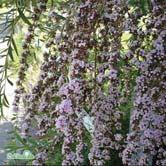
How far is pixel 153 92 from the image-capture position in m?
1.27

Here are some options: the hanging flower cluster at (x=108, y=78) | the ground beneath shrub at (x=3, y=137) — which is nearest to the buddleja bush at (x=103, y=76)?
the hanging flower cluster at (x=108, y=78)

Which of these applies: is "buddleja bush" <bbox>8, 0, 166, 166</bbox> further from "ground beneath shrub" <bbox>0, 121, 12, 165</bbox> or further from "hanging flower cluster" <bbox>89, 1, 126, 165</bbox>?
"ground beneath shrub" <bbox>0, 121, 12, 165</bbox>

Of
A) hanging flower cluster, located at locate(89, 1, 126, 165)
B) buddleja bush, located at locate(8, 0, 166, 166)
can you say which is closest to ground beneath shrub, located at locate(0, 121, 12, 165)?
buddleja bush, located at locate(8, 0, 166, 166)

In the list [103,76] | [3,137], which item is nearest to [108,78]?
[103,76]

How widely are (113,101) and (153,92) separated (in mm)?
150

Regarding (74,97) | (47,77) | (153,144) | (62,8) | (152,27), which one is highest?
(62,8)

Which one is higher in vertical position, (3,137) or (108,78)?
(3,137)

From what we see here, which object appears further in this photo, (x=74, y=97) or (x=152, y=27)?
(x=152, y=27)

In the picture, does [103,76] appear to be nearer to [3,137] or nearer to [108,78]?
[108,78]

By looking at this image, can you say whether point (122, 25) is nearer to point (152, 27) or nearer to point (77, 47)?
point (152, 27)

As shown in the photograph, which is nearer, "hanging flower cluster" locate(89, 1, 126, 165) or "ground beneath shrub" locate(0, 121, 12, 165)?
"hanging flower cluster" locate(89, 1, 126, 165)

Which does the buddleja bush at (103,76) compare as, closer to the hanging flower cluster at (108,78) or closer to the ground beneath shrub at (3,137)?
the hanging flower cluster at (108,78)

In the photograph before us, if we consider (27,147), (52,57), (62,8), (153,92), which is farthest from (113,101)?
(27,147)

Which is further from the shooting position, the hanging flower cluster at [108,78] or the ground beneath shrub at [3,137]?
the ground beneath shrub at [3,137]
